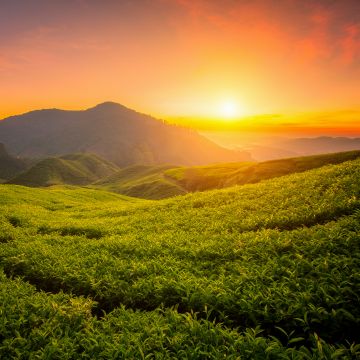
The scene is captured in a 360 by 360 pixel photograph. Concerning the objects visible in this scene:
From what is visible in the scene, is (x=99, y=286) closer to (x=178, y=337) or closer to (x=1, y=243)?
(x=178, y=337)

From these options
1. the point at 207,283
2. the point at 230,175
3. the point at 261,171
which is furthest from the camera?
the point at 230,175

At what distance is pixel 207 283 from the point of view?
11.6m

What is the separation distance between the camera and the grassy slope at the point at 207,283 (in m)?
8.62

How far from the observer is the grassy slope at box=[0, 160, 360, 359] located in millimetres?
8625

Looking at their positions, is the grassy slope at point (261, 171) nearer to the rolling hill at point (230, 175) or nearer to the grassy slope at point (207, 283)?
the rolling hill at point (230, 175)

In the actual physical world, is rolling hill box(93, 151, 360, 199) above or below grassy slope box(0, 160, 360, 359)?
below

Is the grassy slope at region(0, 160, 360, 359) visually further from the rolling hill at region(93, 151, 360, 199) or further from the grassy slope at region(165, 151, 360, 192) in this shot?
the grassy slope at region(165, 151, 360, 192)

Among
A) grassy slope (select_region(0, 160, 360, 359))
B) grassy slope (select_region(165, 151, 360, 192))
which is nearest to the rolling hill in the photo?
grassy slope (select_region(165, 151, 360, 192))

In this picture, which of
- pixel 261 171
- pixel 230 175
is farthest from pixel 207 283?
pixel 230 175

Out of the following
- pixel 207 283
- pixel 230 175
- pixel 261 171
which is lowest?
pixel 230 175

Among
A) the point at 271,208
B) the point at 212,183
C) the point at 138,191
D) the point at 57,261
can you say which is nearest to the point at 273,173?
the point at 212,183

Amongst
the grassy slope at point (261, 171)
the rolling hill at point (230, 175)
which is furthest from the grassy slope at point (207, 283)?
the grassy slope at point (261, 171)

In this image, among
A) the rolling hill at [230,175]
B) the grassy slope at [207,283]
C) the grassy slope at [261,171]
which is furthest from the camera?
the rolling hill at [230,175]

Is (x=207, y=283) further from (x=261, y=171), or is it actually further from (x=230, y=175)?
(x=230, y=175)
